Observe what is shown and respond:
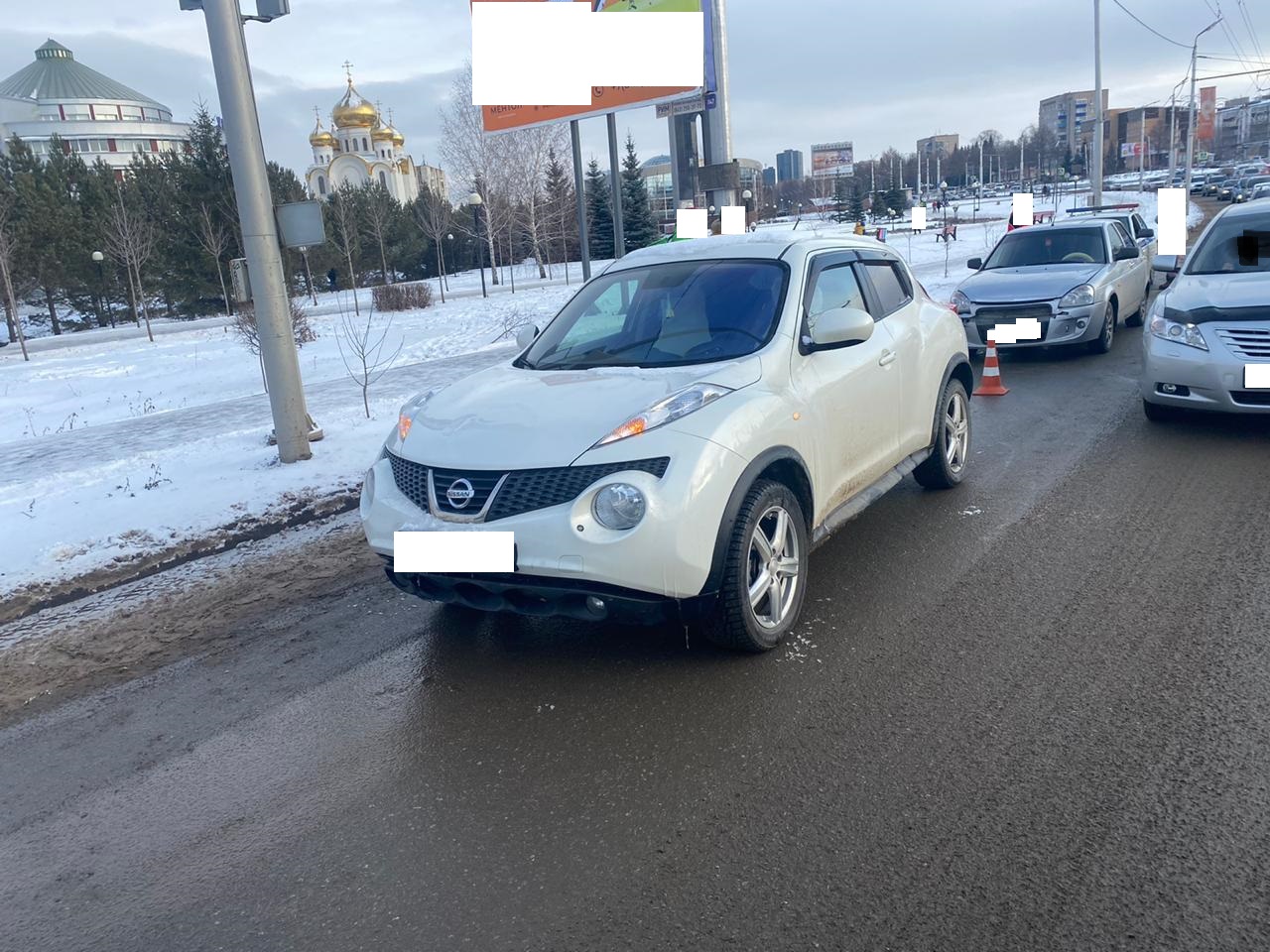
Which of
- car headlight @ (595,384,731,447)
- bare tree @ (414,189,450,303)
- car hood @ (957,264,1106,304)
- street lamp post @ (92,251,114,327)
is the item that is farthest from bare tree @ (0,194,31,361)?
car headlight @ (595,384,731,447)

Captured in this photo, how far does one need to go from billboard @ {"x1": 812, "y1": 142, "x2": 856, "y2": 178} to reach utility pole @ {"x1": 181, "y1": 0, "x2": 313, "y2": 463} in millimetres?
131155

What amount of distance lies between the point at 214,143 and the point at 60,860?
129 ft

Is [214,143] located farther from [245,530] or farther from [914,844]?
[914,844]

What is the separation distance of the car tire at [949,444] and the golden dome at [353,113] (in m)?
92.5

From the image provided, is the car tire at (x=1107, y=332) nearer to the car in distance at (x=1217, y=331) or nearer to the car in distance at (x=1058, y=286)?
the car in distance at (x=1058, y=286)

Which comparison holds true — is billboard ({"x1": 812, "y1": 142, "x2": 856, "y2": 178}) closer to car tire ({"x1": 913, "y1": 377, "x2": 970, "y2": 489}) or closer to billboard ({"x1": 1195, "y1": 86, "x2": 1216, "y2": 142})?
billboard ({"x1": 1195, "y1": 86, "x2": 1216, "y2": 142})

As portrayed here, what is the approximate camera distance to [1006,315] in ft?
37.2

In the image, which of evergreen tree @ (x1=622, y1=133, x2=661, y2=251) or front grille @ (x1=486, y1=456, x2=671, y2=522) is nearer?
front grille @ (x1=486, y1=456, x2=671, y2=522)

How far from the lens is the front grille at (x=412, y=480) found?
4.06 m

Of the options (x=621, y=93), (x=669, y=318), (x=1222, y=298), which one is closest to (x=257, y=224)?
(x=669, y=318)

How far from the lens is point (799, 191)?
11606 centimetres

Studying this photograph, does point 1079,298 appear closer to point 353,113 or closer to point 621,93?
point 621,93

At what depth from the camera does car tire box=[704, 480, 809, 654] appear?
3883mm

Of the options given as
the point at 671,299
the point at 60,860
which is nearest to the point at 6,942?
the point at 60,860
